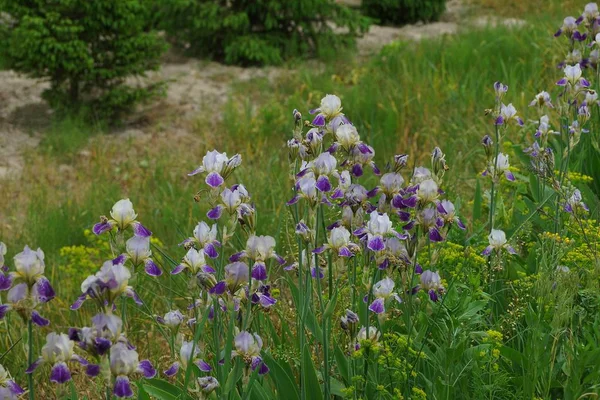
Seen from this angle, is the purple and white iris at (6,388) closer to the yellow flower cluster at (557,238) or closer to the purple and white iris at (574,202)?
A: the yellow flower cluster at (557,238)

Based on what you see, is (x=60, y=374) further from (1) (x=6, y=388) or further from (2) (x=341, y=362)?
(2) (x=341, y=362)

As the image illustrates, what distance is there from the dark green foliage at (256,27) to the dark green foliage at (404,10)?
1396 millimetres

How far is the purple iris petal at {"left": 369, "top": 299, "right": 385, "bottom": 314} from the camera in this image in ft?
6.38

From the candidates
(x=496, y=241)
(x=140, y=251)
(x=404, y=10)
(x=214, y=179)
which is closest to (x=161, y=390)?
(x=140, y=251)

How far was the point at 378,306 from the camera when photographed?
195cm

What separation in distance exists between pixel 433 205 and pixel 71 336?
990mm

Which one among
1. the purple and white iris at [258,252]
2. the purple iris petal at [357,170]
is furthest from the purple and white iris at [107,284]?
the purple iris petal at [357,170]

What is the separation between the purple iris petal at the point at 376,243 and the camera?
1.88 metres

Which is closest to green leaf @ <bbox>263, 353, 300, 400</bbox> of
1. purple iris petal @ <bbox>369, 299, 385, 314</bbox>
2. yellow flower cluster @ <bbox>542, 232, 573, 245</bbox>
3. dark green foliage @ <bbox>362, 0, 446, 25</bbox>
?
purple iris petal @ <bbox>369, 299, 385, 314</bbox>

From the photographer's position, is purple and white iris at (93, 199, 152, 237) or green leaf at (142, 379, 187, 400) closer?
purple and white iris at (93, 199, 152, 237)

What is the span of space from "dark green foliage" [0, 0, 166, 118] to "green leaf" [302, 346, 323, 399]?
4.49 m

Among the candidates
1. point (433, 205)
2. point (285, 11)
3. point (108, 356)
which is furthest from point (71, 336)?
point (285, 11)

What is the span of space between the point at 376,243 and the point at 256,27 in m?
6.17

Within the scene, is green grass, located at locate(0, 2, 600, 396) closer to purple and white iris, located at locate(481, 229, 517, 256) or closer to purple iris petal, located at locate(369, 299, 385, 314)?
purple and white iris, located at locate(481, 229, 517, 256)
